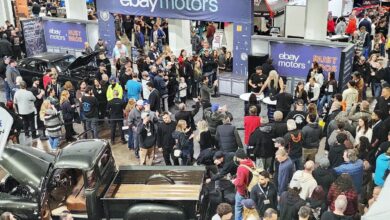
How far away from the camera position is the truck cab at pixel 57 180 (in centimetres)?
862

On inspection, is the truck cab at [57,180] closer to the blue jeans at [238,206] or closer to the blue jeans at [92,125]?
the blue jeans at [238,206]

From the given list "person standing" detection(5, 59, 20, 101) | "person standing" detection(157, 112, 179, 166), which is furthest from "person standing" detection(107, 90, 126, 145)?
"person standing" detection(5, 59, 20, 101)

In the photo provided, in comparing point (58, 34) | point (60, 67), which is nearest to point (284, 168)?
point (60, 67)

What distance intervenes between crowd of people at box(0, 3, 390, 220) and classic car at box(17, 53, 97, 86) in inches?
25.2

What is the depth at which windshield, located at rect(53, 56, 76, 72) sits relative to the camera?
1670 centimetres

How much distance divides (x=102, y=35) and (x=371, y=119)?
11950 mm

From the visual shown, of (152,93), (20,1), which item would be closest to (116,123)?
(152,93)

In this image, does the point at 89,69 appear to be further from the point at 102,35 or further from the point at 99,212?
the point at 99,212

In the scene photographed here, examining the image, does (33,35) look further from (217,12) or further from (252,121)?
(252,121)

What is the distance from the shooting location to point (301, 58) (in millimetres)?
15461

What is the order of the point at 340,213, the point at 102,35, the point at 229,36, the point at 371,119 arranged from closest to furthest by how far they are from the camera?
the point at 340,213, the point at 371,119, the point at 102,35, the point at 229,36

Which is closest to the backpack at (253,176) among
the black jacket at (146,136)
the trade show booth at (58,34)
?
the black jacket at (146,136)

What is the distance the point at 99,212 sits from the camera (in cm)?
871

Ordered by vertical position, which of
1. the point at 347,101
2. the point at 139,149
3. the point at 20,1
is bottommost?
the point at 139,149
